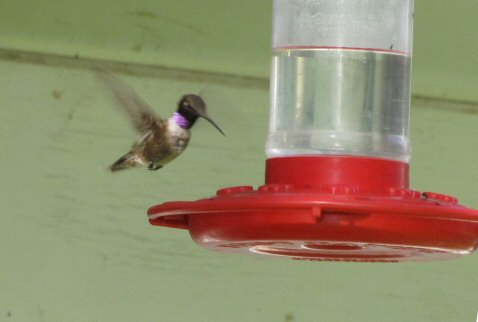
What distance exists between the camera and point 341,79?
188 cm

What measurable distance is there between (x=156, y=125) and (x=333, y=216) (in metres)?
1.04

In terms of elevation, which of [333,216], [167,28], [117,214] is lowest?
[117,214]

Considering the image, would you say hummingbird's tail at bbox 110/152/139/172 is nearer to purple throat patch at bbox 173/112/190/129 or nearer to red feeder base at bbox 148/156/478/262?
purple throat patch at bbox 173/112/190/129

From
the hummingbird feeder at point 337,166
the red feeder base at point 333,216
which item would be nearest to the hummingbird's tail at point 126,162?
the hummingbird feeder at point 337,166

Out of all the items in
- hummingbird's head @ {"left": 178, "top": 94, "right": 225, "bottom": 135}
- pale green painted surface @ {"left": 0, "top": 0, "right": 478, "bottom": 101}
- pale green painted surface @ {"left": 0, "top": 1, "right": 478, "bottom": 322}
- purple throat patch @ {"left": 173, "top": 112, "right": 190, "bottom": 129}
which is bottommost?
pale green painted surface @ {"left": 0, "top": 1, "right": 478, "bottom": 322}

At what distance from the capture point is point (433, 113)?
300 centimetres

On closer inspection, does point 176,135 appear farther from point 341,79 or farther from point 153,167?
point 341,79

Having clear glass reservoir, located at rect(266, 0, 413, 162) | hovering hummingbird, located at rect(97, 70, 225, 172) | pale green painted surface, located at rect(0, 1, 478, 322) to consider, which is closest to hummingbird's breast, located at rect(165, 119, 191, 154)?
hovering hummingbird, located at rect(97, 70, 225, 172)

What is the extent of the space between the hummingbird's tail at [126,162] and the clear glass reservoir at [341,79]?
58 cm

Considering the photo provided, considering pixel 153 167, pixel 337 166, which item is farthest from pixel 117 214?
pixel 337 166

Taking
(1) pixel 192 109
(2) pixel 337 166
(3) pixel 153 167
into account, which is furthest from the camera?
(3) pixel 153 167

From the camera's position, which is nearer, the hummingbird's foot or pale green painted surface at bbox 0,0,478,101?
the hummingbird's foot

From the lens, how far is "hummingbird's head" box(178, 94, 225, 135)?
8.07 ft

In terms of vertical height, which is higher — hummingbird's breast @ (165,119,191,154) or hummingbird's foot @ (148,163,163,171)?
hummingbird's breast @ (165,119,191,154)
